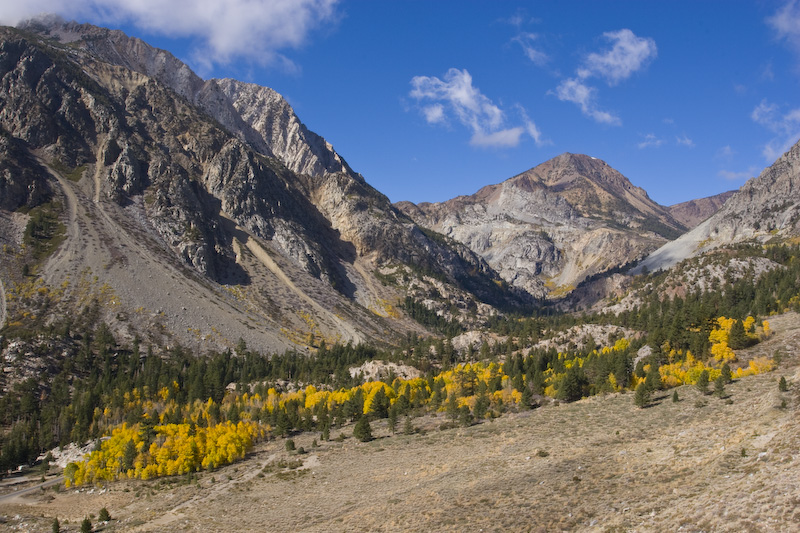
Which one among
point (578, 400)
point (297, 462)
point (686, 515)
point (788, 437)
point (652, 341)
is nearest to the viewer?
point (686, 515)

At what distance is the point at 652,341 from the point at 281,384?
8779cm

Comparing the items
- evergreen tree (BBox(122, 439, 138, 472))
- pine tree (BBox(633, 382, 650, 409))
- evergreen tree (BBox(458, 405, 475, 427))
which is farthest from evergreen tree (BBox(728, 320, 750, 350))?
evergreen tree (BBox(122, 439, 138, 472))

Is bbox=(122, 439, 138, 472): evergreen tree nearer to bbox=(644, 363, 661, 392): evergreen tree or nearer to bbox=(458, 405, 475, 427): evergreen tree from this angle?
bbox=(458, 405, 475, 427): evergreen tree

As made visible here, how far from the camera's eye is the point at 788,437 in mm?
32094

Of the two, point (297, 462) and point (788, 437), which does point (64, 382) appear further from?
point (788, 437)

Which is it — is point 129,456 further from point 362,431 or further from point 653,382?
point 653,382

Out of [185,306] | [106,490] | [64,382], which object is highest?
[185,306]

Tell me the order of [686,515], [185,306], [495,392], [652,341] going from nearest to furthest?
[686,515] → [495,392] → [652,341] → [185,306]

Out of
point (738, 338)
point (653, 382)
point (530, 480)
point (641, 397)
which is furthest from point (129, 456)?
point (738, 338)

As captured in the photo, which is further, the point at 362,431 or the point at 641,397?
the point at 362,431

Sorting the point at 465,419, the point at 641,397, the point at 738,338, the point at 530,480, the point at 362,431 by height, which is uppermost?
the point at 738,338

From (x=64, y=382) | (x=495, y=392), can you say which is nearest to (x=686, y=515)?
(x=495, y=392)

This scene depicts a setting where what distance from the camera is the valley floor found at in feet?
94.2

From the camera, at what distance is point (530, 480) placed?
40406 mm
